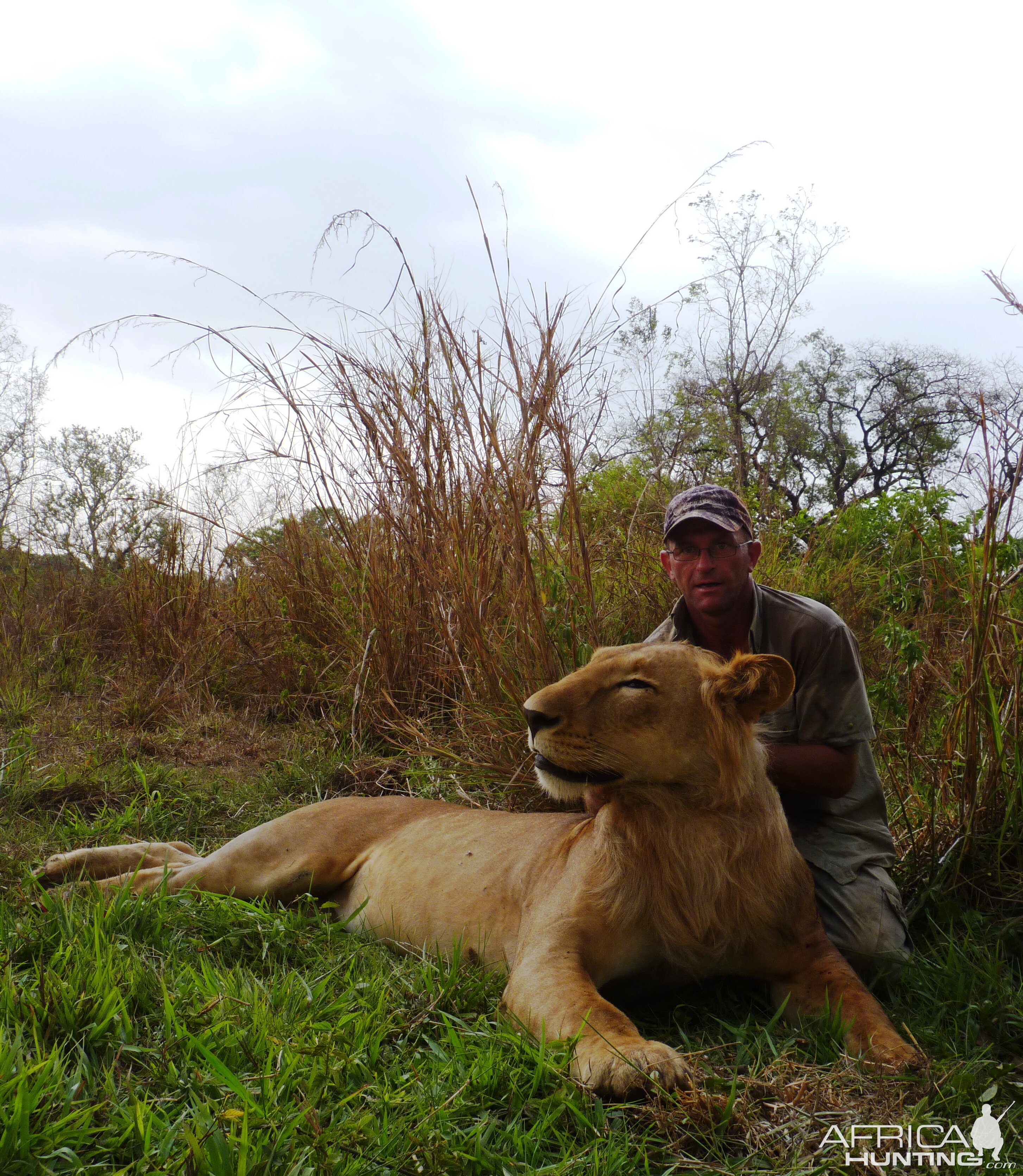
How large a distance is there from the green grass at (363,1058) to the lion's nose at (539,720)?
0.71 m

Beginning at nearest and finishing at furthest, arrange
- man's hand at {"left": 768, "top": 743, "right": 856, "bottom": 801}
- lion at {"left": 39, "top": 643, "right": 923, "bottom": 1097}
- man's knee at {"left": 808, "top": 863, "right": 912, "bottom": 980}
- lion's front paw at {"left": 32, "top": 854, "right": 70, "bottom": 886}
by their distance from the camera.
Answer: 1. lion at {"left": 39, "top": 643, "right": 923, "bottom": 1097}
2. man's knee at {"left": 808, "top": 863, "right": 912, "bottom": 980}
3. man's hand at {"left": 768, "top": 743, "right": 856, "bottom": 801}
4. lion's front paw at {"left": 32, "top": 854, "right": 70, "bottom": 886}

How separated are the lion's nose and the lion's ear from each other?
0.42m

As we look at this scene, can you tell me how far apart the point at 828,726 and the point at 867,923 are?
60 centimetres

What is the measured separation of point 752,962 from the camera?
8.10ft

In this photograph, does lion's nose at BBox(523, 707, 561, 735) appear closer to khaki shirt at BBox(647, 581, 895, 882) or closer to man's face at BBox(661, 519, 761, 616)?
khaki shirt at BBox(647, 581, 895, 882)

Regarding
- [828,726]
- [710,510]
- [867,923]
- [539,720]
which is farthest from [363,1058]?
[710,510]

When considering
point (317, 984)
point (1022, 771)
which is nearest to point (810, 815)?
point (1022, 771)

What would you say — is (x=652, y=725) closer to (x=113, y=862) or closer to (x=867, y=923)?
(x=867, y=923)

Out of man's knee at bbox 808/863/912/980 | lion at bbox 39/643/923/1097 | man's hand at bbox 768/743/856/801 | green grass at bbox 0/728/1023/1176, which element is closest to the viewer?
green grass at bbox 0/728/1023/1176

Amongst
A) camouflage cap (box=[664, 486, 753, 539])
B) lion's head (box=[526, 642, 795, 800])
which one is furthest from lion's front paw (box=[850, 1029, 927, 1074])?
camouflage cap (box=[664, 486, 753, 539])

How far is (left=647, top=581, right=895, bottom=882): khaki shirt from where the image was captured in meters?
2.97

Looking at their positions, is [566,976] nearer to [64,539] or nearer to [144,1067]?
[144,1067]

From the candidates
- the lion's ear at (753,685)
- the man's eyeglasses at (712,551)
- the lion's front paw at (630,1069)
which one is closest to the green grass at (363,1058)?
the lion's front paw at (630,1069)

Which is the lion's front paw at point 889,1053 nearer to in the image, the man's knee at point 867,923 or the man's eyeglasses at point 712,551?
the man's knee at point 867,923
